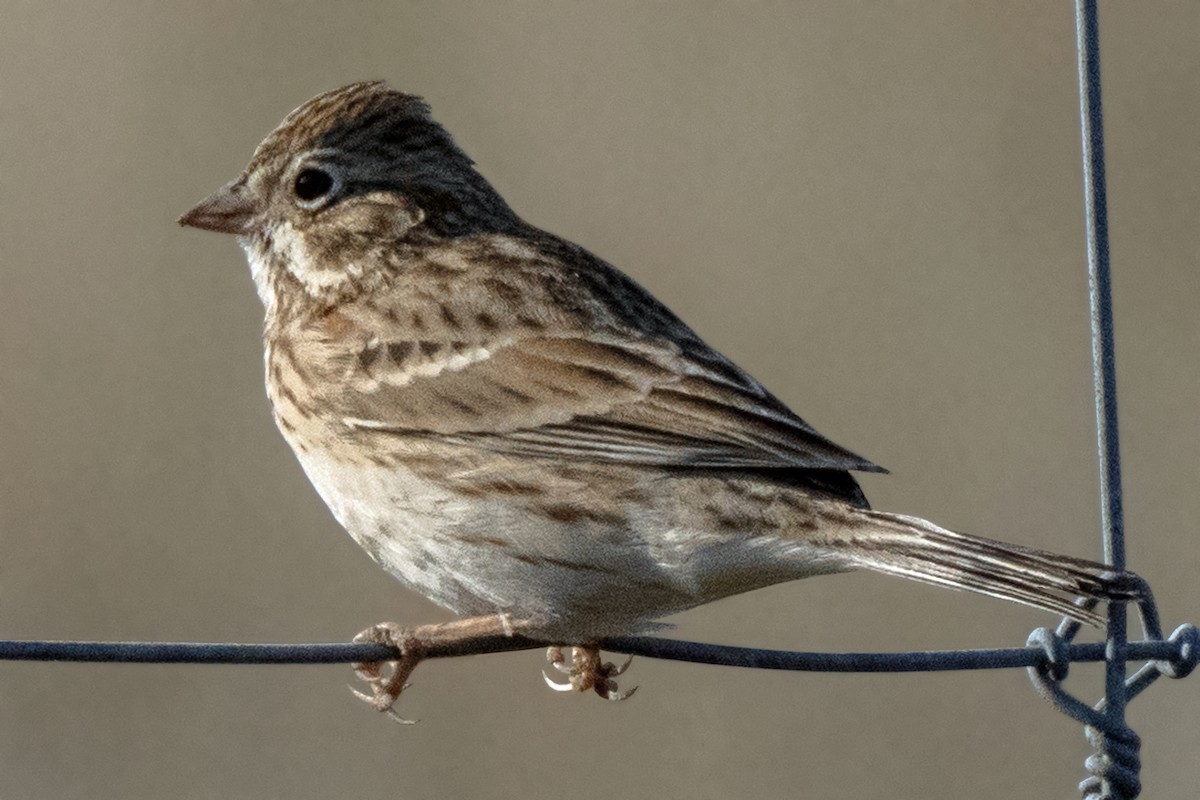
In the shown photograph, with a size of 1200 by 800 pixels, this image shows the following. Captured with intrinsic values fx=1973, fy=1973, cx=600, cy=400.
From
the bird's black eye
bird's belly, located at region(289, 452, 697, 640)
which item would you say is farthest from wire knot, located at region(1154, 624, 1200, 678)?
the bird's black eye

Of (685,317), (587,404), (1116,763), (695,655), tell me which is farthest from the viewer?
(685,317)

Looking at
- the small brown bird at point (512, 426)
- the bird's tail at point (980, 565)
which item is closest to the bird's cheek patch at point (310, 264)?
the small brown bird at point (512, 426)

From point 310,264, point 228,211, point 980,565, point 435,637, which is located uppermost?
point 228,211

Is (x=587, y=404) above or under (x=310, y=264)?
under

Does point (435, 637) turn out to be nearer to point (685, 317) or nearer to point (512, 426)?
point (512, 426)

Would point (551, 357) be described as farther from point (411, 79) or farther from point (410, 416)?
point (411, 79)

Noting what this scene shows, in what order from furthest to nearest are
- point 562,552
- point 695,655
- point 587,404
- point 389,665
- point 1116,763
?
point 389,665 < point 587,404 < point 562,552 < point 695,655 < point 1116,763

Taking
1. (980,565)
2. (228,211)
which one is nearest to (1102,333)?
(980,565)
